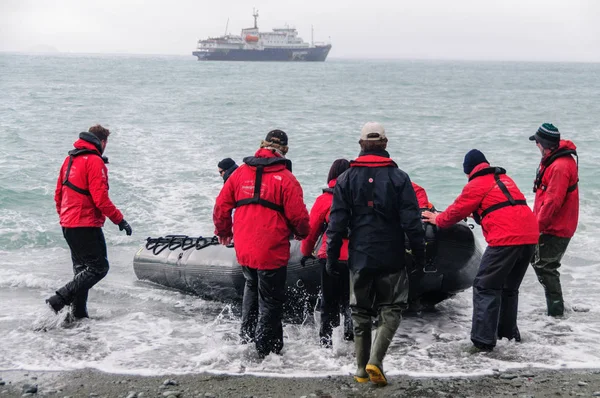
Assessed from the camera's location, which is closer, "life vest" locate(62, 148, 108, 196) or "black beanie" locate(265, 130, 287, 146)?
"black beanie" locate(265, 130, 287, 146)

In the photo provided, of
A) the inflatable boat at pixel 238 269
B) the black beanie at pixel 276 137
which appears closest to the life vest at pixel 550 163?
the inflatable boat at pixel 238 269

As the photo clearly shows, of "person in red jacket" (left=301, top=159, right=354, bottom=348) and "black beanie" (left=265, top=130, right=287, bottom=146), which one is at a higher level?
"black beanie" (left=265, top=130, right=287, bottom=146)

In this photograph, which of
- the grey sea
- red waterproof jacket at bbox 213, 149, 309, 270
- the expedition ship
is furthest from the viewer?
the expedition ship

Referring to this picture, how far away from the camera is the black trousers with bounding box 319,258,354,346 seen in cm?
514

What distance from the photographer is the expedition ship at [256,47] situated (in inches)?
4744

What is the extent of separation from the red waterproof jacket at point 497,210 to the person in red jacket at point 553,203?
83 cm

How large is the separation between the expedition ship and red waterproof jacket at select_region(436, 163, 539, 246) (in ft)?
388

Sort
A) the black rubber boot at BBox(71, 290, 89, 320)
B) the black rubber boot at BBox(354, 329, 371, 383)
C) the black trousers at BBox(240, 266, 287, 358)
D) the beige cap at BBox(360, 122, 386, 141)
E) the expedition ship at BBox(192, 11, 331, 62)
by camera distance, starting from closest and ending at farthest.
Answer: the beige cap at BBox(360, 122, 386, 141) < the black rubber boot at BBox(354, 329, 371, 383) < the black trousers at BBox(240, 266, 287, 358) < the black rubber boot at BBox(71, 290, 89, 320) < the expedition ship at BBox(192, 11, 331, 62)

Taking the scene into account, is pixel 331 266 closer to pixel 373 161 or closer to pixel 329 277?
pixel 329 277

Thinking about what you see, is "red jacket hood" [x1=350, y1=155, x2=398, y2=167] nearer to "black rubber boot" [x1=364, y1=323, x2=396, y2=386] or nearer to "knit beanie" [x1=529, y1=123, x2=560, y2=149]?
"black rubber boot" [x1=364, y1=323, x2=396, y2=386]


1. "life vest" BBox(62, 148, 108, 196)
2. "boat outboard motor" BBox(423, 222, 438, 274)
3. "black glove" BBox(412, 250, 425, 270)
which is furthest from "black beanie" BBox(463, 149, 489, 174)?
"life vest" BBox(62, 148, 108, 196)

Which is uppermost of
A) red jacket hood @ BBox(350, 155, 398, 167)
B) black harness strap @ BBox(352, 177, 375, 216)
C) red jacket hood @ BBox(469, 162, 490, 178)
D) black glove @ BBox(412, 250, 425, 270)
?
red jacket hood @ BBox(350, 155, 398, 167)

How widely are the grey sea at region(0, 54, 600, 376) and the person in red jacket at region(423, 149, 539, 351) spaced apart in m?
0.31

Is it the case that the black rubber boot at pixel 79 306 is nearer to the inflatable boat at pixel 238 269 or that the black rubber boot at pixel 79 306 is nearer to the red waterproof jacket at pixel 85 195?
the red waterproof jacket at pixel 85 195
